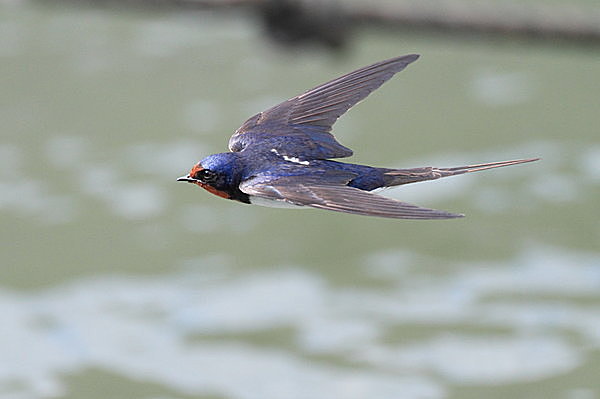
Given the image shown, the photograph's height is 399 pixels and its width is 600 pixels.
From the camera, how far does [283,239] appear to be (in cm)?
400

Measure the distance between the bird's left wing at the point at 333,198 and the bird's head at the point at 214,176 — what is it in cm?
1

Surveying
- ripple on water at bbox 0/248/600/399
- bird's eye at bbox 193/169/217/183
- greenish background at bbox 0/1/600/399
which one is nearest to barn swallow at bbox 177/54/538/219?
bird's eye at bbox 193/169/217/183

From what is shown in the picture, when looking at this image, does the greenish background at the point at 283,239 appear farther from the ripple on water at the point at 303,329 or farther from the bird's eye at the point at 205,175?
the bird's eye at the point at 205,175

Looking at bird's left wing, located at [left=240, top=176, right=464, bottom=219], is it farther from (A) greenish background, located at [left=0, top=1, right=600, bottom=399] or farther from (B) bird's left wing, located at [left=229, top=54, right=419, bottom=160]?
(A) greenish background, located at [left=0, top=1, right=600, bottom=399]

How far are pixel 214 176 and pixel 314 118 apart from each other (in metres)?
0.17

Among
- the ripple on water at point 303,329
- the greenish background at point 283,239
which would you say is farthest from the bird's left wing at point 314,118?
the ripple on water at point 303,329

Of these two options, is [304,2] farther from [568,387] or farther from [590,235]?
[590,235]

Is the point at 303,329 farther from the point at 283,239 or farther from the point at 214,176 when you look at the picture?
the point at 214,176

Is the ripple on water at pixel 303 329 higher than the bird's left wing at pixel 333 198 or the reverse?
higher

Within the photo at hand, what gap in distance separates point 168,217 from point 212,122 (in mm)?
685

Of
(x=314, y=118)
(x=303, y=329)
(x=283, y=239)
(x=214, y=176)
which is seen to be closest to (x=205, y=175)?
(x=214, y=176)

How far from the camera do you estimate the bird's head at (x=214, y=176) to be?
749mm

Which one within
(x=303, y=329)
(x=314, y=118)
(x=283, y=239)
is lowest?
(x=314, y=118)

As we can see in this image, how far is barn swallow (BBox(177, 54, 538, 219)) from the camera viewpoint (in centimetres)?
70
